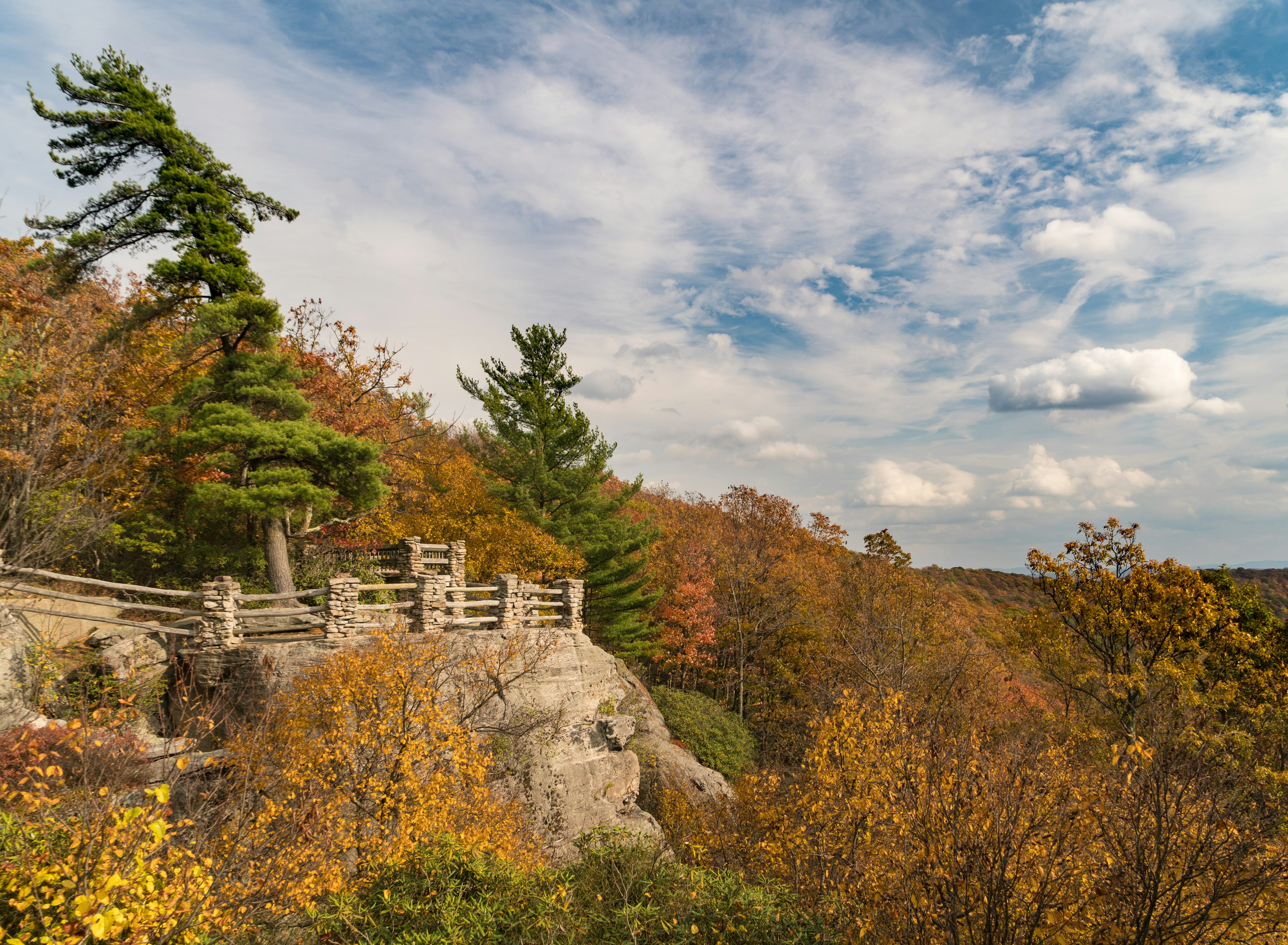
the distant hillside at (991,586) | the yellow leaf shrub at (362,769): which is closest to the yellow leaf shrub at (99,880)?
the yellow leaf shrub at (362,769)

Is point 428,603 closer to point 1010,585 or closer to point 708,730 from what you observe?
point 708,730

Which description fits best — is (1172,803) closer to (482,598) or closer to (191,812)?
(191,812)

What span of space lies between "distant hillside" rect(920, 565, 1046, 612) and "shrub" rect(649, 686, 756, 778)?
4028 cm

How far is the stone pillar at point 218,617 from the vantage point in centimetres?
1416

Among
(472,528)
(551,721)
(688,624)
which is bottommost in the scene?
(551,721)

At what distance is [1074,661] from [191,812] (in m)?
27.6

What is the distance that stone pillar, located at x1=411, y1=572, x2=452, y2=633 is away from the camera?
625 inches

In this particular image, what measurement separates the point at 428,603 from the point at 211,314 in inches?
406

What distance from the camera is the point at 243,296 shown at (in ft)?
53.9

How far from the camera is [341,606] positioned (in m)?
14.2

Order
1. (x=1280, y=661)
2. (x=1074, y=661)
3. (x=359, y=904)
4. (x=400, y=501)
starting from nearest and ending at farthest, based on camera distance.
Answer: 1. (x=359, y=904)
2. (x=1280, y=661)
3. (x=1074, y=661)
4. (x=400, y=501)

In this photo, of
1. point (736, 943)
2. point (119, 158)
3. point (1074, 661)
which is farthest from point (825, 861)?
point (119, 158)

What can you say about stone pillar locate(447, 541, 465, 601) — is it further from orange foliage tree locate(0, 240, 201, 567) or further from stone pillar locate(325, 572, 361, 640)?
orange foliage tree locate(0, 240, 201, 567)

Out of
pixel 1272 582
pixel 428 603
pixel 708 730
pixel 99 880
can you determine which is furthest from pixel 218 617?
pixel 1272 582
